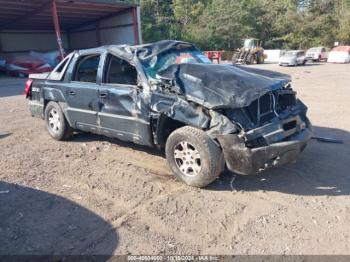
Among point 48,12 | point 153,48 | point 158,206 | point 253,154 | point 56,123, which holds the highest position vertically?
point 48,12

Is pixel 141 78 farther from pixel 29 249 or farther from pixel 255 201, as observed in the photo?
pixel 29 249

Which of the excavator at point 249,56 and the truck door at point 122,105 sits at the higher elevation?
the truck door at point 122,105

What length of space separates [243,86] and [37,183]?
9.89 feet

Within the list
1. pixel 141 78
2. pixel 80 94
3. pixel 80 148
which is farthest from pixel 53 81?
pixel 141 78

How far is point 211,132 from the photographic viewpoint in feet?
12.5

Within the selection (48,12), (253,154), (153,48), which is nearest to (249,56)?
(48,12)

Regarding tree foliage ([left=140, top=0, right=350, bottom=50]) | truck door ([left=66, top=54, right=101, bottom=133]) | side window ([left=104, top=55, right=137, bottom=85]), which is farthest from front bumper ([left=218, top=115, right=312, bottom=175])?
tree foliage ([left=140, top=0, right=350, bottom=50])

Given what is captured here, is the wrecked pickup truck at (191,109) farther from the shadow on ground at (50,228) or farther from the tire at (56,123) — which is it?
the shadow on ground at (50,228)

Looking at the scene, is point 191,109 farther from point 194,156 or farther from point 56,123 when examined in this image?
point 56,123

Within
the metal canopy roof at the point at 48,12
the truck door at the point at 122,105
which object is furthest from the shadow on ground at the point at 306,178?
the metal canopy roof at the point at 48,12

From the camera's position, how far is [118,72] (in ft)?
16.8

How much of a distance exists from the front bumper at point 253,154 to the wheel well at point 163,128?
832 millimetres

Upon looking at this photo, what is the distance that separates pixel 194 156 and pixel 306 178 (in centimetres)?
154

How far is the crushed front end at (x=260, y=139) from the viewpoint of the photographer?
12.1 ft
